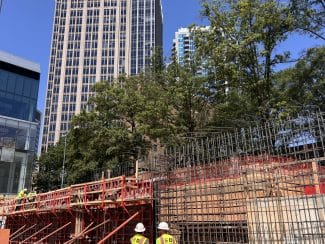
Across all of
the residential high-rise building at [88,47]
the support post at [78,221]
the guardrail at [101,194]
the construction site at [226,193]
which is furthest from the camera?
the residential high-rise building at [88,47]

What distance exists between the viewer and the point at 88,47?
116 metres

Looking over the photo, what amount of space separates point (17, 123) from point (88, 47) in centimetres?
8222

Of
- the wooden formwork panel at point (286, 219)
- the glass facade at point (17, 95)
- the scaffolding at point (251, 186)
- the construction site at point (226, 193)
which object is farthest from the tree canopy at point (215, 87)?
the glass facade at point (17, 95)

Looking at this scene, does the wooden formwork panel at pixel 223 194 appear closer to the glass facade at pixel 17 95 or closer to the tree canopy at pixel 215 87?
the tree canopy at pixel 215 87

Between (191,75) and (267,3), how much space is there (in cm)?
644

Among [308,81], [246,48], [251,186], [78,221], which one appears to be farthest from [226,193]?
[308,81]

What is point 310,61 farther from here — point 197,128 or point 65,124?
point 65,124

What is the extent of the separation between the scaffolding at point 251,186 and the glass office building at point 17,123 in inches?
1123

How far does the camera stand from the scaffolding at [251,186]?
338 inches

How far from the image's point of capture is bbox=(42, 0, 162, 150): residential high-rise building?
10931cm

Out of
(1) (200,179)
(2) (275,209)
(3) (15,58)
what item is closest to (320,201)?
(2) (275,209)

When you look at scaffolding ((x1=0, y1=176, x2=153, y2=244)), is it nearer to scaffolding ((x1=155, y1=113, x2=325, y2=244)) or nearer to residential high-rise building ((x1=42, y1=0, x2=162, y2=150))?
scaffolding ((x1=155, y1=113, x2=325, y2=244))

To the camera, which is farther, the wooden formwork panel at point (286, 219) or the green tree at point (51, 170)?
the green tree at point (51, 170)

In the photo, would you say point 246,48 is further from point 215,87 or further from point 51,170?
point 51,170
